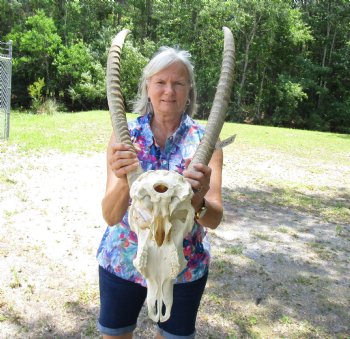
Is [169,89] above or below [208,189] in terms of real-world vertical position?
above

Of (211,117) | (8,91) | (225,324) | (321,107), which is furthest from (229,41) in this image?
(321,107)

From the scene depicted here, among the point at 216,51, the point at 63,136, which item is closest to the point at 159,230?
the point at 63,136

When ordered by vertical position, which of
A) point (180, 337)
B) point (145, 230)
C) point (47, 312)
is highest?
point (145, 230)

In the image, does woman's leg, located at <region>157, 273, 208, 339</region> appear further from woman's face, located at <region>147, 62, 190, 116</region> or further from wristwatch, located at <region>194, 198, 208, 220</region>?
woman's face, located at <region>147, 62, 190, 116</region>

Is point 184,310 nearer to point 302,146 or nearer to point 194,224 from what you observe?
point 194,224

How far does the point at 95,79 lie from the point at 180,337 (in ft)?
99.8

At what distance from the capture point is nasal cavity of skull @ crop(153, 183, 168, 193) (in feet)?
5.03

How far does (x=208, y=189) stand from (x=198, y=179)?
12cm

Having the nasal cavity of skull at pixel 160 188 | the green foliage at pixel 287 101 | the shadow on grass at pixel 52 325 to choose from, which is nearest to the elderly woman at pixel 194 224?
the nasal cavity of skull at pixel 160 188

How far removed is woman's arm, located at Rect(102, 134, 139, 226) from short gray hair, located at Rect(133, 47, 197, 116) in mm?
456

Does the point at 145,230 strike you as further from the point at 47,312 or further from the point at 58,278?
the point at 58,278

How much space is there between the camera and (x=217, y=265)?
5344mm

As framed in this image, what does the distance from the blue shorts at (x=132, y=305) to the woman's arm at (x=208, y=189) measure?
460mm

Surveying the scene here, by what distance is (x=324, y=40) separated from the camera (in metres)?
33.7
